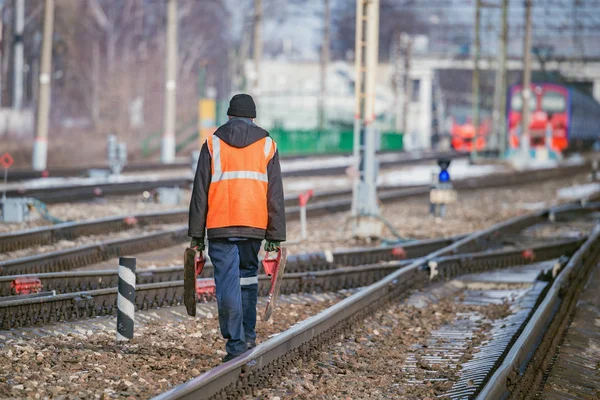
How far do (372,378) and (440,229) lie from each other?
41.7 ft

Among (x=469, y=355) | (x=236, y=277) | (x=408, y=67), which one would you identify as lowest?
(x=469, y=355)

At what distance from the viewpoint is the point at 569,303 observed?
39.0ft

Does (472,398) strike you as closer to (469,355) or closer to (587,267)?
(469,355)

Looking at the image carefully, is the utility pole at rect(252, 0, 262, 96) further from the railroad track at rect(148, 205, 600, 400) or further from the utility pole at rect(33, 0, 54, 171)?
the railroad track at rect(148, 205, 600, 400)

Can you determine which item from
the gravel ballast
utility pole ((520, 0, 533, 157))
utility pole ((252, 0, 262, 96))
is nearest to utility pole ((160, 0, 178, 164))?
utility pole ((252, 0, 262, 96))

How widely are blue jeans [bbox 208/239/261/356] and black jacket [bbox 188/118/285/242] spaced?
126 millimetres

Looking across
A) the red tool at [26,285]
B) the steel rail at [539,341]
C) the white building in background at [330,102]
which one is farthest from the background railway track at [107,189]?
the white building in background at [330,102]

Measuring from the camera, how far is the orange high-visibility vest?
24.8ft

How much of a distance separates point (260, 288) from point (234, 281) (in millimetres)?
4173

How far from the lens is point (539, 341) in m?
9.61

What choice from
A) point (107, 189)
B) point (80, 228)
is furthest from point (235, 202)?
point (107, 189)

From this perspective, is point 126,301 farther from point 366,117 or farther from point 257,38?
point 257,38

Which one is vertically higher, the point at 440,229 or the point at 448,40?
the point at 448,40

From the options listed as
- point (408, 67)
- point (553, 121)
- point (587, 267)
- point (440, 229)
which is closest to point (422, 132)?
point (408, 67)
